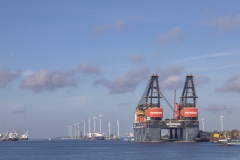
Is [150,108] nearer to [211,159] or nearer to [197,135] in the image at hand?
[197,135]

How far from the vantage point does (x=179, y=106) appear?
595 ft

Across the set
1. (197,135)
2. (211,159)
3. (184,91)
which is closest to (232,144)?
(197,135)

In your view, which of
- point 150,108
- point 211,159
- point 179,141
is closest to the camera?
point 211,159

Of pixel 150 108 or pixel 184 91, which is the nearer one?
pixel 150 108

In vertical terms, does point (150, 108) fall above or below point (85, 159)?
above

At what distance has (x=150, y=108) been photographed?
168875 mm

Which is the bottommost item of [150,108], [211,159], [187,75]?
[211,159]

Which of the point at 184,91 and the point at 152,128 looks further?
the point at 184,91

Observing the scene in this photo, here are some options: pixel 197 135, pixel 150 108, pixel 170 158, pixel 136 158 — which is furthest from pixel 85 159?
pixel 197 135

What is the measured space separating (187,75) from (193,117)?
18688mm

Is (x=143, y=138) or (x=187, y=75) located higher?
(x=187, y=75)

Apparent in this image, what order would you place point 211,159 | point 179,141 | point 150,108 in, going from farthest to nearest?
1. point 179,141
2. point 150,108
3. point 211,159

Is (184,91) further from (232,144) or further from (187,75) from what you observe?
(232,144)

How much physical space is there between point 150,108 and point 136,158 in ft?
231
